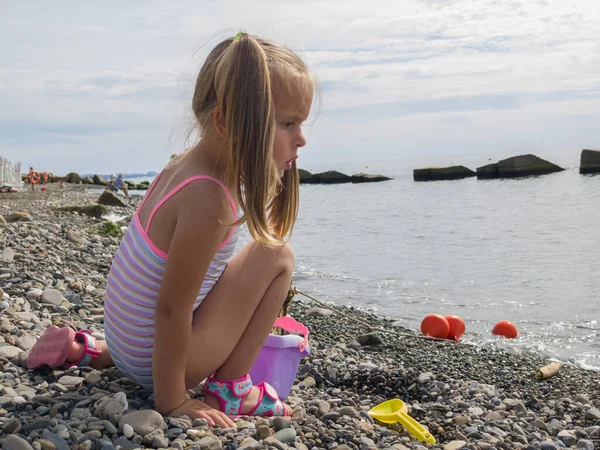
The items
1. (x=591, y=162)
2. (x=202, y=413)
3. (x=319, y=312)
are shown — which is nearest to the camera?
(x=202, y=413)

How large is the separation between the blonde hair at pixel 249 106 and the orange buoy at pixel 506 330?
4408 millimetres

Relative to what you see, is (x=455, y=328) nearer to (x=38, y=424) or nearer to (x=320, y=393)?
(x=320, y=393)

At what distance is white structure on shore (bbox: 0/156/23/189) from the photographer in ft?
71.8

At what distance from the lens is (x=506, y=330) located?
6215mm

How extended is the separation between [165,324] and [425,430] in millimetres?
1359

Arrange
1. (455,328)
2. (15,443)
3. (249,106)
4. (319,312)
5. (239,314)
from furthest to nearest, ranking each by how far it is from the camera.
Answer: (319,312)
(455,328)
(239,314)
(249,106)
(15,443)

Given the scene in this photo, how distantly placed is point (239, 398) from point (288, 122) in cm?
116

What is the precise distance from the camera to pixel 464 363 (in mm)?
4840

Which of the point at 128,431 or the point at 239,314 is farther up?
the point at 239,314

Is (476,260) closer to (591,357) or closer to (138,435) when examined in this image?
(591,357)

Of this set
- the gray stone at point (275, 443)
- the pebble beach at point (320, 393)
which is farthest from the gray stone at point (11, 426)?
the gray stone at point (275, 443)

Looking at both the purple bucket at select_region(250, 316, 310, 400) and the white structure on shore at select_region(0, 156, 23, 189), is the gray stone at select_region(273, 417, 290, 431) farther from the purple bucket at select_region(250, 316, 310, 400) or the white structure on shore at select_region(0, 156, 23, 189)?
the white structure on shore at select_region(0, 156, 23, 189)

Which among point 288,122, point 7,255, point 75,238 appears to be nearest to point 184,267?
point 288,122

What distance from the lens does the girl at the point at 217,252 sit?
2.31 meters
